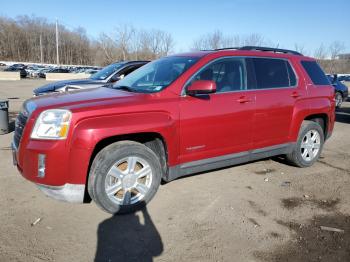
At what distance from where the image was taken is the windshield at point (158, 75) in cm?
429

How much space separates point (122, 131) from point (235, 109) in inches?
66.2

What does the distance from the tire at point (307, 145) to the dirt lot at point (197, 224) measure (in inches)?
20.2

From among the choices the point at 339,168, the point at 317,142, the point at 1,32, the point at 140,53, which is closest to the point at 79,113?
the point at 317,142

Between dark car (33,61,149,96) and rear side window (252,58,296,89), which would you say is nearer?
rear side window (252,58,296,89)

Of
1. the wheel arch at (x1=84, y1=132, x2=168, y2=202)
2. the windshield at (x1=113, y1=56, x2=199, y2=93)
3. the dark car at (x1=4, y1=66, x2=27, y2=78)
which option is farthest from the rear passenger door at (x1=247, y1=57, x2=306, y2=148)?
the dark car at (x1=4, y1=66, x2=27, y2=78)

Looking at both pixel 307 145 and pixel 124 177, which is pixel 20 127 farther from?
pixel 307 145

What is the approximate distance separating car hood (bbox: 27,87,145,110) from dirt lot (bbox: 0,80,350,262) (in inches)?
49.3

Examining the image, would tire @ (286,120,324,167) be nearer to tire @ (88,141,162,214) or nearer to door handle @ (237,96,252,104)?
door handle @ (237,96,252,104)

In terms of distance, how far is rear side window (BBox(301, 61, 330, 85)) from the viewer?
5625mm

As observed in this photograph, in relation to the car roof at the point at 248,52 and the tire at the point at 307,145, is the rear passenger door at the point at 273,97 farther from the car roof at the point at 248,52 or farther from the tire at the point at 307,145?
the tire at the point at 307,145

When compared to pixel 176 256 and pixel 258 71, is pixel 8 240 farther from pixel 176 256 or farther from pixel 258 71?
pixel 258 71

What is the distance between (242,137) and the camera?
468cm

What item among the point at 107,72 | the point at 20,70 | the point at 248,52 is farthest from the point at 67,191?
the point at 20,70

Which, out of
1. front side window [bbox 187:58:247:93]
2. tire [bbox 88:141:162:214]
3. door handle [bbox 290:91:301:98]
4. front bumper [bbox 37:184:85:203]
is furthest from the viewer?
door handle [bbox 290:91:301:98]
